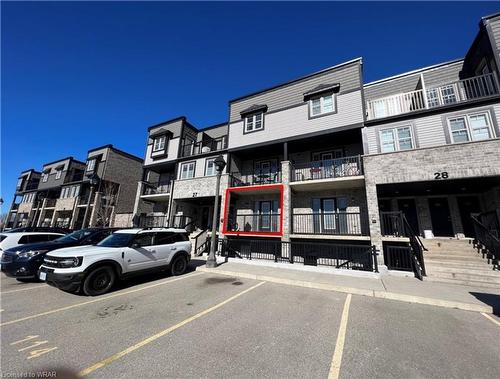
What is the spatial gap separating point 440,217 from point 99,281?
17.5 metres

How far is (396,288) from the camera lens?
23.4 feet

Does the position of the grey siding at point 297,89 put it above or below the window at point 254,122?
above

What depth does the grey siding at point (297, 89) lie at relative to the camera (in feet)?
44.0

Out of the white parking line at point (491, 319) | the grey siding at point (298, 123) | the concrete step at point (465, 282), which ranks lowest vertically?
the white parking line at point (491, 319)

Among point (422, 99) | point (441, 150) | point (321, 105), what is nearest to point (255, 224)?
point (321, 105)

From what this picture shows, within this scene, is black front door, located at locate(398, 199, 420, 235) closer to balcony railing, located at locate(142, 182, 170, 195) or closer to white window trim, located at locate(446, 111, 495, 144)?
white window trim, located at locate(446, 111, 495, 144)

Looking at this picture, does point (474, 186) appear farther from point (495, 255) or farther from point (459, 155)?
point (495, 255)

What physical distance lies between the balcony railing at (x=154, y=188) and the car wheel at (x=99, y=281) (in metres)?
14.3

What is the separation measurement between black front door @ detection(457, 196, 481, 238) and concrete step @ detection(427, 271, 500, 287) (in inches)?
193

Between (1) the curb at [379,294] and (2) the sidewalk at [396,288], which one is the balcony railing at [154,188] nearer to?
(2) the sidewalk at [396,288]

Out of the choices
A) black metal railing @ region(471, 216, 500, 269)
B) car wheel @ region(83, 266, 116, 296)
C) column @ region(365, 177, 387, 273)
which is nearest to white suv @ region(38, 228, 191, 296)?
car wheel @ region(83, 266, 116, 296)

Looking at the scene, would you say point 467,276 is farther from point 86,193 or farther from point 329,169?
point 86,193

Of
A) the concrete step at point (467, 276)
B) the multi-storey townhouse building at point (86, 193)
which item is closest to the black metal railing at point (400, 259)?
the concrete step at point (467, 276)

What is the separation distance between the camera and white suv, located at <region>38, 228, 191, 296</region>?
18.9 ft
